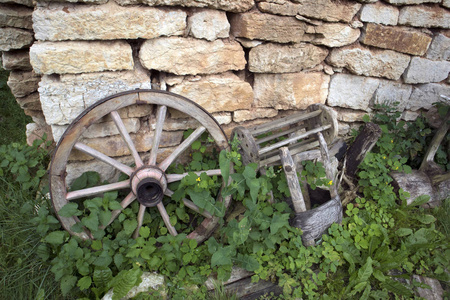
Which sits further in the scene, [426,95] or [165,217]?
[426,95]

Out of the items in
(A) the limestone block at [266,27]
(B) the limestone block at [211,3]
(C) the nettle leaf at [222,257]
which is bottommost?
(C) the nettle leaf at [222,257]

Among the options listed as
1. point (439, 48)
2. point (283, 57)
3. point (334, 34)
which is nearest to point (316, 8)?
point (334, 34)

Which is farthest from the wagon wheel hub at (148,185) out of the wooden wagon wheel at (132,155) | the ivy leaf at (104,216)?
the ivy leaf at (104,216)

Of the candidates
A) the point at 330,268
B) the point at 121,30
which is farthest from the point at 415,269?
the point at 121,30

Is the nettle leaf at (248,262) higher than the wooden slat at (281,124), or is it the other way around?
the wooden slat at (281,124)

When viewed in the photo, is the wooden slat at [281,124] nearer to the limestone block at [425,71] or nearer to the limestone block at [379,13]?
the limestone block at [379,13]

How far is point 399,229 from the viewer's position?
2611 millimetres

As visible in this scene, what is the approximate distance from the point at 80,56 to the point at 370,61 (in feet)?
8.46

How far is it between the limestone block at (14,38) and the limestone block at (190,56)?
3.78 ft

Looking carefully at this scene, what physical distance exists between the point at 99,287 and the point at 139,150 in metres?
1.07

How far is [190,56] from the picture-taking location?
7.44 feet

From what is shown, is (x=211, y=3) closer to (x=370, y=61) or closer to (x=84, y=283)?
(x=370, y=61)

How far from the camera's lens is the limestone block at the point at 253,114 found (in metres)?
2.71

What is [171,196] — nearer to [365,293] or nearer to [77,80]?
[77,80]
